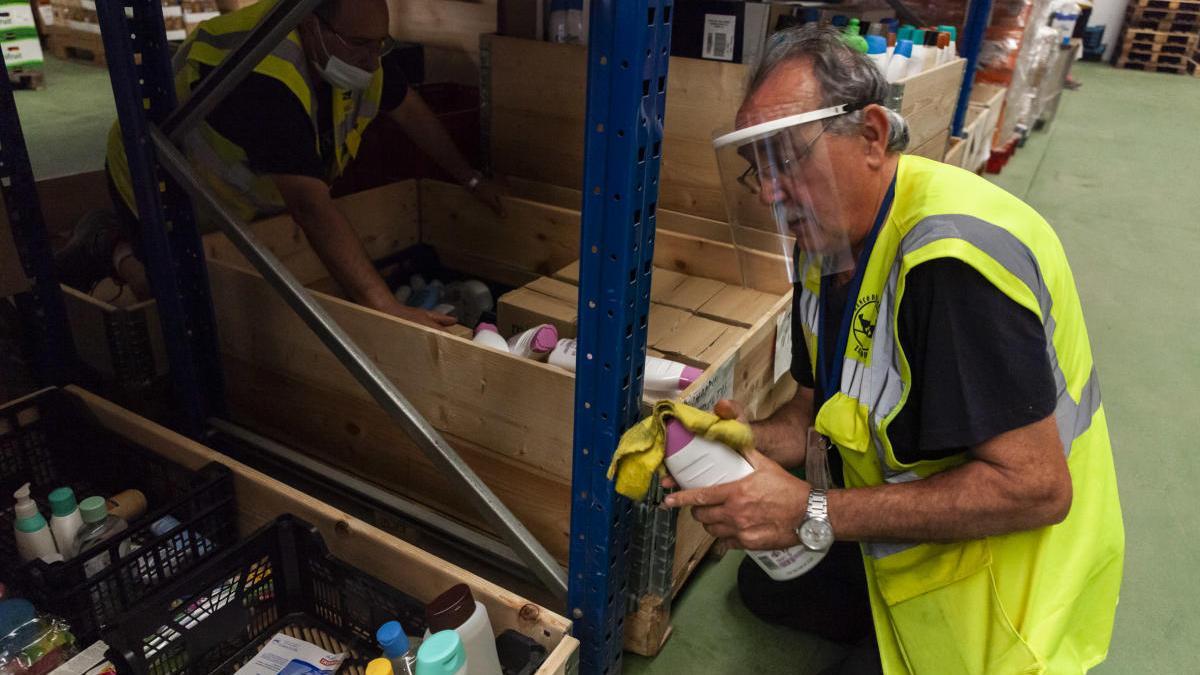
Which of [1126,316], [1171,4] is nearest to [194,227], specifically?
[1126,316]

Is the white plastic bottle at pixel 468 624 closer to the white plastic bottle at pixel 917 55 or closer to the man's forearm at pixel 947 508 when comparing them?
the man's forearm at pixel 947 508

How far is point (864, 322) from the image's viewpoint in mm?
1354

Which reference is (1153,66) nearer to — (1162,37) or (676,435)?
(1162,37)

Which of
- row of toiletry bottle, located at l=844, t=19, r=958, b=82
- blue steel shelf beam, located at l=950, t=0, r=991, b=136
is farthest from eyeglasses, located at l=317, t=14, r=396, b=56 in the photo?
blue steel shelf beam, located at l=950, t=0, r=991, b=136

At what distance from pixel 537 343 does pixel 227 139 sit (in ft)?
3.33

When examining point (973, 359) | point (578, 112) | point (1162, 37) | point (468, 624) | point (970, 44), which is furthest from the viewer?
point (1162, 37)

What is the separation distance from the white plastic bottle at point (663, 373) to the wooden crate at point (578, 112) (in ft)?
2.77

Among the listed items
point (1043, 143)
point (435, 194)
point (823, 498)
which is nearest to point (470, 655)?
point (823, 498)

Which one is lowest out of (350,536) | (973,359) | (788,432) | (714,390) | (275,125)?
(350,536)

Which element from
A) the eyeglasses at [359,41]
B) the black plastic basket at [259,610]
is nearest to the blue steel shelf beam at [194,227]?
the black plastic basket at [259,610]

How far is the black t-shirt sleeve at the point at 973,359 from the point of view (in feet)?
3.73

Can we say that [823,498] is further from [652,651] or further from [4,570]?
[4,570]

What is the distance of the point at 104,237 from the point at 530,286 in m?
1.53

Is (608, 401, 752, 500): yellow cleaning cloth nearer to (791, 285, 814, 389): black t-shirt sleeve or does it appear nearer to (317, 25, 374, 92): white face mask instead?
(791, 285, 814, 389): black t-shirt sleeve
